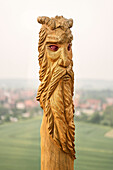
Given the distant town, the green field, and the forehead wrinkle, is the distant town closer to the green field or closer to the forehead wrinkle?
the green field

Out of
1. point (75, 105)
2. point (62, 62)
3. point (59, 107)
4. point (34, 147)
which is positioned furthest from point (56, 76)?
point (34, 147)

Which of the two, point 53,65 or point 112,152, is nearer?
point 53,65

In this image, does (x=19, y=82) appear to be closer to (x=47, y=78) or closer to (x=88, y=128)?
(x=88, y=128)

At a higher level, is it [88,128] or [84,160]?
[88,128]

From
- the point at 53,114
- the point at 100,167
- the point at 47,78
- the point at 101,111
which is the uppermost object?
the point at 47,78

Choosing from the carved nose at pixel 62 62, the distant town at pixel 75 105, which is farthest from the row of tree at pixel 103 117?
the carved nose at pixel 62 62

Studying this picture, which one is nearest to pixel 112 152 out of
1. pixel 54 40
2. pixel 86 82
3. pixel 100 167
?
pixel 100 167

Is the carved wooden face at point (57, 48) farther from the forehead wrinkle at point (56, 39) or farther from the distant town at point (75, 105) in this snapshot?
the distant town at point (75, 105)
